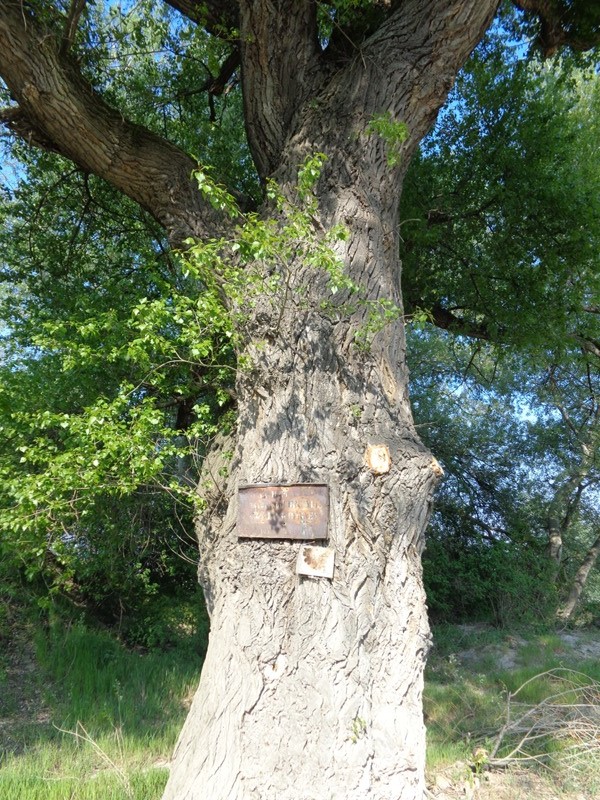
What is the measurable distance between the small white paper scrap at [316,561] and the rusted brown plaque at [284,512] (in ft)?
0.26

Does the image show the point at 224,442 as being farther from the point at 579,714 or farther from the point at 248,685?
the point at 579,714

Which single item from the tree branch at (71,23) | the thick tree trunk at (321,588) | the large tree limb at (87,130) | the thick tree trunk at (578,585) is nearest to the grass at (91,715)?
the thick tree trunk at (321,588)

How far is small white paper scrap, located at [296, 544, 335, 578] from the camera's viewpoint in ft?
11.8

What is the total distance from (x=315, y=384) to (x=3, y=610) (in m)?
5.57

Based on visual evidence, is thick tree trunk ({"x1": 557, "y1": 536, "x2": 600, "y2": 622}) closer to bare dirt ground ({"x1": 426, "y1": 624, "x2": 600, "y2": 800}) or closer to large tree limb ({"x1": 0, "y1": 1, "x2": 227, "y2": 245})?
→ bare dirt ground ({"x1": 426, "y1": 624, "x2": 600, "y2": 800})

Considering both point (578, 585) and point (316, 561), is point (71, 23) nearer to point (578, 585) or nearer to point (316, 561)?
point (316, 561)

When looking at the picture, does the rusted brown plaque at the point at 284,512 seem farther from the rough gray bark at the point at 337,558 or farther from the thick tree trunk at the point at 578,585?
the thick tree trunk at the point at 578,585

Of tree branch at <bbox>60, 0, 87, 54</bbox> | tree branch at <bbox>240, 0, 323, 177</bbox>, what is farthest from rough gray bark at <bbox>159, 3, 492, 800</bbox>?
tree branch at <bbox>60, 0, 87, 54</bbox>

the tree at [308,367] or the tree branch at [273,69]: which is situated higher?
the tree branch at [273,69]

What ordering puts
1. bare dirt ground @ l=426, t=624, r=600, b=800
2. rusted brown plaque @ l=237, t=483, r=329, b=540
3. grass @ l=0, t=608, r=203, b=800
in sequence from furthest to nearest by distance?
bare dirt ground @ l=426, t=624, r=600, b=800
grass @ l=0, t=608, r=203, b=800
rusted brown plaque @ l=237, t=483, r=329, b=540

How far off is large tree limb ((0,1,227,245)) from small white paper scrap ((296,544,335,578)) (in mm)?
2810

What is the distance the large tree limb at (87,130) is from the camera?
4.88 meters

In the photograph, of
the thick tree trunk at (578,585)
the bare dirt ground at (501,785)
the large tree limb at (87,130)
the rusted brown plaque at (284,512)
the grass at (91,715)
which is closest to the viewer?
the rusted brown plaque at (284,512)

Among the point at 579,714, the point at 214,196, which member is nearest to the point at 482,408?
the point at 579,714
